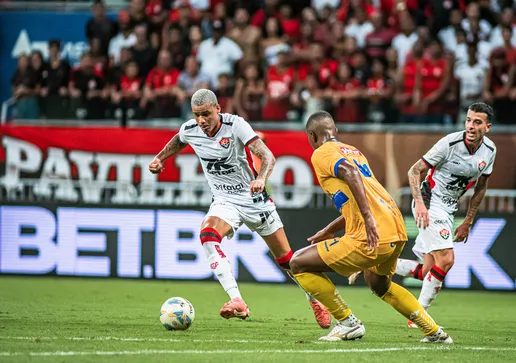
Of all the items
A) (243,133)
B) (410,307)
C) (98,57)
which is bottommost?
(410,307)

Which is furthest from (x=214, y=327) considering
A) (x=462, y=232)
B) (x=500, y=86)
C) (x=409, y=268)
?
(x=500, y=86)

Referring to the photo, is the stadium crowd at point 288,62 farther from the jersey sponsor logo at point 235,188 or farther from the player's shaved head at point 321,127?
the player's shaved head at point 321,127

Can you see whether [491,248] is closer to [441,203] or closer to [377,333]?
[441,203]

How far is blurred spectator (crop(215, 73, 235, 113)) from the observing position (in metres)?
16.5

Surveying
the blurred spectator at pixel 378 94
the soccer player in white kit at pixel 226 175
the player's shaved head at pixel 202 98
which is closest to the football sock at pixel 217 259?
the soccer player in white kit at pixel 226 175

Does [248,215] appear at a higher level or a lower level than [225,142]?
lower

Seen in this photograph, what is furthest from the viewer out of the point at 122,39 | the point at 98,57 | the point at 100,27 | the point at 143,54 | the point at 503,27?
the point at 100,27

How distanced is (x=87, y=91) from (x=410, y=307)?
1129 centimetres

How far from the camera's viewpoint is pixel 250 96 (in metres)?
16.4

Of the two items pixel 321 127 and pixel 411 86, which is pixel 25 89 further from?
pixel 321 127

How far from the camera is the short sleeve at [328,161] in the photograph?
25.6 ft

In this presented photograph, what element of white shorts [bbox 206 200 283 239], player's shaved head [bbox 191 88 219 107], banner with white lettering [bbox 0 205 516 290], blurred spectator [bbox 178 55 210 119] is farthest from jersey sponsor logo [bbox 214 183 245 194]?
blurred spectator [bbox 178 55 210 119]

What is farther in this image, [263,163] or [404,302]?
[263,163]

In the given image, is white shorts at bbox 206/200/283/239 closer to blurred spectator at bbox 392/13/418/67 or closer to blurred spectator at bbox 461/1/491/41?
blurred spectator at bbox 392/13/418/67
